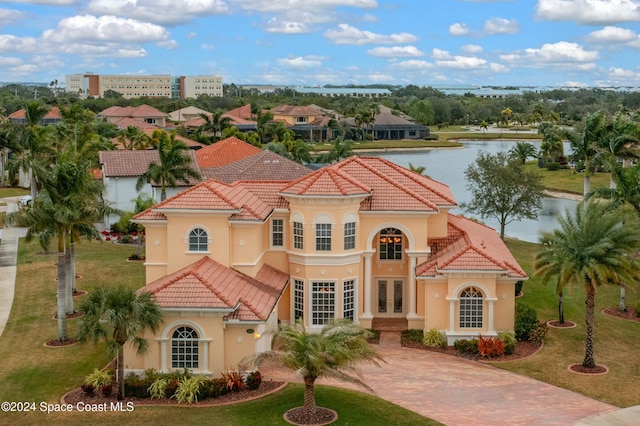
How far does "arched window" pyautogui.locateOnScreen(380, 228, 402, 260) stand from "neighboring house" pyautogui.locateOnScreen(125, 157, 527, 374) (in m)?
0.05

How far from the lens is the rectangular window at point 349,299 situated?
112 ft

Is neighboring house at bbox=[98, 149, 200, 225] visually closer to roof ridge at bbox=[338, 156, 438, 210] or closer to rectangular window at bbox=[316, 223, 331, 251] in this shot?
roof ridge at bbox=[338, 156, 438, 210]

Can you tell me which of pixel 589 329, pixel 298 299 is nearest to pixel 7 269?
pixel 298 299

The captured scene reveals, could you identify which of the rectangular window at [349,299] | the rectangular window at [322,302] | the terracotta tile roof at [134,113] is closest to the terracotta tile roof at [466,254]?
the rectangular window at [349,299]

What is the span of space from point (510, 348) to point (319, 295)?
27.0 feet

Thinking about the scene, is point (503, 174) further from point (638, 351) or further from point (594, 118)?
point (638, 351)

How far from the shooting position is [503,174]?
52.3 metres

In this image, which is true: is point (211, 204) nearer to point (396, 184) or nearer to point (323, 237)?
point (323, 237)

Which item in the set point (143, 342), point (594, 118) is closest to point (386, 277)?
point (143, 342)

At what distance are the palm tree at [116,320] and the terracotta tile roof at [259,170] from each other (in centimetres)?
3097

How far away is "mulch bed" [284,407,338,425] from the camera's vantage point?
944 inches

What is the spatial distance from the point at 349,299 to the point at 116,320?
12.1 meters

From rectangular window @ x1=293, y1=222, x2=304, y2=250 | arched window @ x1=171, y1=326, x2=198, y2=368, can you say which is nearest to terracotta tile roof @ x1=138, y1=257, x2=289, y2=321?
arched window @ x1=171, y1=326, x2=198, y2=368

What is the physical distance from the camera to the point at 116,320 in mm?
25094
